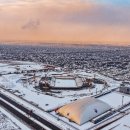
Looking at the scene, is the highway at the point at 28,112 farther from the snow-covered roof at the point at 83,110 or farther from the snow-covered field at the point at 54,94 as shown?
the snow-covered roof at the point at 83,110

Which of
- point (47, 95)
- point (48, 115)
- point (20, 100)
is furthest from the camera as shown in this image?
point (47, 95)

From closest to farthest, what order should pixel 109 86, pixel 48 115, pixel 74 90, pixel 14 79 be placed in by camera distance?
pixel 48 115 → pixel 74 90 → pixel 109 86 → pixel 14 79

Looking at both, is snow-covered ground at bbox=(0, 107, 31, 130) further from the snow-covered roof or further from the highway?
the snow-covered roof

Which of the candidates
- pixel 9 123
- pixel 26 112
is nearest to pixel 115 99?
pixel 26 112

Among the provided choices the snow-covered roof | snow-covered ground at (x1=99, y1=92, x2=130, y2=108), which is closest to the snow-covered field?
snow-covered ground at (x1=99, y1=92, x2=130, y2=108)

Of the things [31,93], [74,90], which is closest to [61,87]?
[74,90]

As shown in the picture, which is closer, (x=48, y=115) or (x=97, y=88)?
(x=48, y=115)

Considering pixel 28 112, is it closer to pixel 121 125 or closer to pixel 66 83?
pixel 121 125

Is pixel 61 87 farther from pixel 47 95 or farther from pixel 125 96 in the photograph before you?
pixel 125 96
